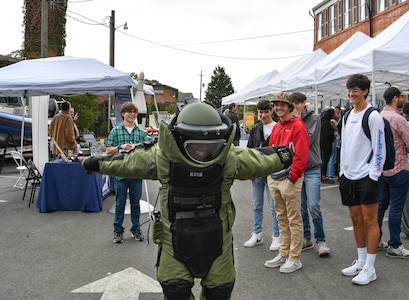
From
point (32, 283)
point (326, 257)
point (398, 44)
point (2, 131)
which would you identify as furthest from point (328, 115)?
point (2, 131)

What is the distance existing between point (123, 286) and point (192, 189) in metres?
2.21

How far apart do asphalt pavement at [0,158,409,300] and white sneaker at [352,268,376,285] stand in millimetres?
57

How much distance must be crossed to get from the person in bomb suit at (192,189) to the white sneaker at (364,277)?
2061 millimetres

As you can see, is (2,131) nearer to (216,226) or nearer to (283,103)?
(283,103)

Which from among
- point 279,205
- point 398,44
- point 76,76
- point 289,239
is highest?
point 398,44

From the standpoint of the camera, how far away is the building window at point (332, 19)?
30.0m

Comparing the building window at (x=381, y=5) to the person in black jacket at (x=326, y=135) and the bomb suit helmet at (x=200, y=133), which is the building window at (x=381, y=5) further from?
the bomb suit helmet at (x=200, y=133)

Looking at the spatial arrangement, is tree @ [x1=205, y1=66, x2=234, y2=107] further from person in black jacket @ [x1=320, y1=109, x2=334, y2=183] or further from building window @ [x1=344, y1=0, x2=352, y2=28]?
person in black jacket @ [x1=320, y1=109, x2=334, y2=183]

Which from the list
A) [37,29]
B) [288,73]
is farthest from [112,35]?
[288,73]

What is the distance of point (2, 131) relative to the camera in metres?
13.4

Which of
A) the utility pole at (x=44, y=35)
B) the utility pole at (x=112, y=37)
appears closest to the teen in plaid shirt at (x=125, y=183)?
the utility pole at (x=44, y=35)

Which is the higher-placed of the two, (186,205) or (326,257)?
(186,205)

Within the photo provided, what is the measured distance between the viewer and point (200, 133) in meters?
2.17

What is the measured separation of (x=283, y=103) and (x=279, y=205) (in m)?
1.09
